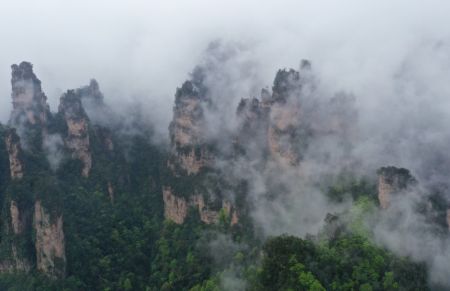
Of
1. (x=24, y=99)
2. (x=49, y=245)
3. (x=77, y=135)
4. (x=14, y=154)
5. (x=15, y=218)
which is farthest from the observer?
(x=24, y=99)

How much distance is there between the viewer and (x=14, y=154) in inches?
2943

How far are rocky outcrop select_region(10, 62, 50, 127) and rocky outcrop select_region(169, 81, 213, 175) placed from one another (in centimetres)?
1783

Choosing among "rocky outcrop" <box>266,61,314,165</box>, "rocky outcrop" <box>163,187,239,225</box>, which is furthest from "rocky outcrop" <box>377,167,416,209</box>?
"rocky outcrop" <box>163,187,239,225</box>

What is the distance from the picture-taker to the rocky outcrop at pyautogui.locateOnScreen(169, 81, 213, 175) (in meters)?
82.7

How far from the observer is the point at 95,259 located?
2889 inches

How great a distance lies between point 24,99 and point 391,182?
48947 millimetres

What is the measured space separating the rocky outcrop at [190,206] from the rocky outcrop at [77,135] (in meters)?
11.1

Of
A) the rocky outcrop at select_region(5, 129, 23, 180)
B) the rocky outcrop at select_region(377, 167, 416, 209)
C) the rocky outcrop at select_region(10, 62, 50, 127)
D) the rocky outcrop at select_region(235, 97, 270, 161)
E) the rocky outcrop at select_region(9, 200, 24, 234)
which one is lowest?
the rocky outcrop at select_region(377, 167, 416, 209)

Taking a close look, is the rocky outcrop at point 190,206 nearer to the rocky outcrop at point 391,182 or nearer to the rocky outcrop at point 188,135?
the rocky outcrop at point 188,135

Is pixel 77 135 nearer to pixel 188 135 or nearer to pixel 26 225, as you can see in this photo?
pixel 188 135

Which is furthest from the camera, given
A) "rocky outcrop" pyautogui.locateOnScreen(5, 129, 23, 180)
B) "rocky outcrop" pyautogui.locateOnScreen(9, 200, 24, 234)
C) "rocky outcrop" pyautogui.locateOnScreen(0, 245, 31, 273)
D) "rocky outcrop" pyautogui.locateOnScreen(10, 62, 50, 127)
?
"rocky outcrop" pyautogui.locateOnScreen(10, 62, 50, 127)

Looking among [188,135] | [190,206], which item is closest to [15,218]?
[190,206]

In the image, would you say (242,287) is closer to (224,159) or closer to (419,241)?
(419,241)

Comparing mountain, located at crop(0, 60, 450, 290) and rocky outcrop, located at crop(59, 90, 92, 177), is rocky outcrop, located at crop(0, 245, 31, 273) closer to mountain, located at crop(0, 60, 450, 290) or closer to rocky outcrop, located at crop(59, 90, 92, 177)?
mountain, located at crop(0, 60, 450, 290)
